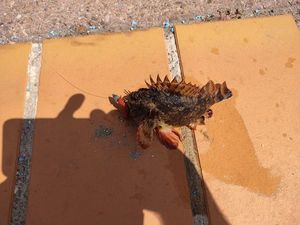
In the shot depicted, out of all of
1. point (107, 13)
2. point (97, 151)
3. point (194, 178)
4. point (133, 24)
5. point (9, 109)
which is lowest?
point (194, 178)

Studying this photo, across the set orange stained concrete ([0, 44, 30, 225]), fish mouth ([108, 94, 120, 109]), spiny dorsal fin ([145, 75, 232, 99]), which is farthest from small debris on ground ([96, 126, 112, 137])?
orange stained concrete ([0, 44, 30, 225])

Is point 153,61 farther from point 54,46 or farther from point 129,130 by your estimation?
point 54,46

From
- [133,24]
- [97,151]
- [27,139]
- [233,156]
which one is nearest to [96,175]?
[97,151]

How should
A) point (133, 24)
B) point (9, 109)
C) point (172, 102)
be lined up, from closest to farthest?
point (172, 102), point (9, 109), point (133, 24)

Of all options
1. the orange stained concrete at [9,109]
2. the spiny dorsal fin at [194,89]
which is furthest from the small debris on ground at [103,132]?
the orange stained concrete at [9,109]

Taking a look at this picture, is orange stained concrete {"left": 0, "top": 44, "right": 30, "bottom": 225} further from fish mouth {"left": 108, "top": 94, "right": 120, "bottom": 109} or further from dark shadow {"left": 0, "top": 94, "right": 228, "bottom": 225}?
fish mouth {"left": 108, "top": 94, "right": 120, "bottom": 109}

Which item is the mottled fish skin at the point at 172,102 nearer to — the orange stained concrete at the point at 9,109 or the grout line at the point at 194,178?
the grout line at the point at 194,178

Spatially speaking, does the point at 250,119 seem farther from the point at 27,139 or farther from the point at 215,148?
the point at 27,139
